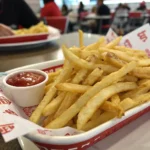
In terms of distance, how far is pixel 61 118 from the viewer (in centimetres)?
67

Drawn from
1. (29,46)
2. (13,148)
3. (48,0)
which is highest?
(13,148)

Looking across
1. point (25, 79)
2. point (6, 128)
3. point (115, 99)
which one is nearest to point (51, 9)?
point (25, 79)

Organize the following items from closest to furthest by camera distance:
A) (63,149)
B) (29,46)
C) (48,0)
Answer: (63,149) < (29,46) < (48,0)

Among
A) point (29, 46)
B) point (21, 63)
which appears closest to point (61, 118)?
point (21, 63)

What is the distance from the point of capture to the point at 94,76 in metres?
0.75

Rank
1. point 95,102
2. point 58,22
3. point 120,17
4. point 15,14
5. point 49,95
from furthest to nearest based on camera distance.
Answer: point 120,17, point 58,22, point 15,14, point 49,95, point 95,102

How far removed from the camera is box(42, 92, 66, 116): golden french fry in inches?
27.6

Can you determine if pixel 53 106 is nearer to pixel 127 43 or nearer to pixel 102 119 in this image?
pixel 102 119

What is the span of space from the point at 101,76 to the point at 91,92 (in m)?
0.10

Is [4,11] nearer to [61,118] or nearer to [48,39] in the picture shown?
[48,39]

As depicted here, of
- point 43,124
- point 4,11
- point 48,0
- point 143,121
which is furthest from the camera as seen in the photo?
point 48,0

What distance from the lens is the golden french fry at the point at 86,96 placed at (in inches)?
26.3

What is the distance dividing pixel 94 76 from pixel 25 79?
0.93 ft

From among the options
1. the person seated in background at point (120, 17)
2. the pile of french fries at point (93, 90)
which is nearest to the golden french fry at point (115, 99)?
the pile of french fries at point (93, 90)
